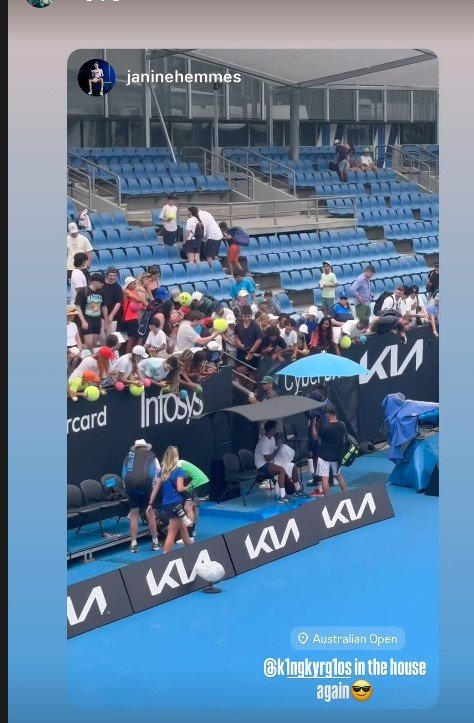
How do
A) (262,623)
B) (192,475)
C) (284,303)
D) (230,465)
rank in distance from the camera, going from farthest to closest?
1. (284,303)
2. (230,465)
3. (192,475)
4. (262,623)

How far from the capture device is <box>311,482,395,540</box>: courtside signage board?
1105 centimetres

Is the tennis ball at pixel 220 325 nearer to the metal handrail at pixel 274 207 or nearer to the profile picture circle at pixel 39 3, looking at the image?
the metal handrail at pixel 274 207

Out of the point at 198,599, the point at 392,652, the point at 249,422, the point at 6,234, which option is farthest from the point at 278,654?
the point at 249,422

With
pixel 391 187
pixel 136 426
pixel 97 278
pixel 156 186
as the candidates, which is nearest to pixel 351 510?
pixel 136 426

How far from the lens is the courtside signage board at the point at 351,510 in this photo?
11055mm

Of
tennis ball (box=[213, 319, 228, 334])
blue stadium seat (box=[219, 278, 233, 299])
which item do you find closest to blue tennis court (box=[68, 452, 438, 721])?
tennis ball (box=[213, 319, 228, 334])

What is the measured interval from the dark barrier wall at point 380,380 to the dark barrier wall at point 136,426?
1638 millimetres

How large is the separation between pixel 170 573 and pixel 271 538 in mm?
1284

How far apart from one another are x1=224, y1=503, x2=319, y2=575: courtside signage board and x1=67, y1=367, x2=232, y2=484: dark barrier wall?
1841 mm

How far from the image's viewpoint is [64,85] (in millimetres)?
5633

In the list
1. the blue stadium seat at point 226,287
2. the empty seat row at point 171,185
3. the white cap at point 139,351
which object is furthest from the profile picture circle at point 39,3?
the empty seat row at point 171,185

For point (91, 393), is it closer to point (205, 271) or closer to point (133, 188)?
point (205, 271)

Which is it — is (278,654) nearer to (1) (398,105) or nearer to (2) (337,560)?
(2) (337,560)

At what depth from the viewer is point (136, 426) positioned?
11703mm
